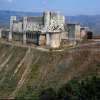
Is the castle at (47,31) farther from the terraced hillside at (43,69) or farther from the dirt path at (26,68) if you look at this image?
the dirt path at (26,68)

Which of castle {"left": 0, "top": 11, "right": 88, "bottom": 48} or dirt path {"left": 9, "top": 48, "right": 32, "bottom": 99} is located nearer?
dirt path {"left": 9, "top": 48, "right": 32, "bottom": 99}

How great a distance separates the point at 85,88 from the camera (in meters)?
51.6

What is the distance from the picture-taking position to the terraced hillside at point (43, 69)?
2525 inches

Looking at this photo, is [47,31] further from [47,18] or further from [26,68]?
[26,68]

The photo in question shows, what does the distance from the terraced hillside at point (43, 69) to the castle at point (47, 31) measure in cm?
356

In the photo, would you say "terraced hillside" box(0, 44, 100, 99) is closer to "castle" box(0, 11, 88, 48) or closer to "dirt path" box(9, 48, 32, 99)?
"dirt path" box(9, 48, 32, 99)

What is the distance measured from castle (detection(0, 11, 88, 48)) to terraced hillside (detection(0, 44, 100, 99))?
11.7 feet

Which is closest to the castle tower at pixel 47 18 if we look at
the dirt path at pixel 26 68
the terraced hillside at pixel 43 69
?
the terraced hillside at pixel 43 69

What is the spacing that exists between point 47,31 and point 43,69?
9.81 m

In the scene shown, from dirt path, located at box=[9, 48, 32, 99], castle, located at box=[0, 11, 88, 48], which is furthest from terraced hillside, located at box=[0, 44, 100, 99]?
castle, located at box=[0, 11, 88, 48]

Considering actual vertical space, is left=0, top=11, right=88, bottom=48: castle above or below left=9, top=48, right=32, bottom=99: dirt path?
above

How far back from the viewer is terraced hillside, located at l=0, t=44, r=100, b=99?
210ft

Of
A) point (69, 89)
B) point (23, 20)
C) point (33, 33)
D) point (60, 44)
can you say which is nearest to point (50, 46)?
point (60, 44)

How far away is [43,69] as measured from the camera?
69750 millimetres
